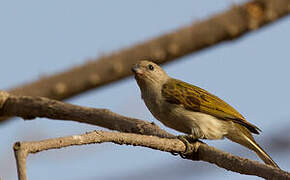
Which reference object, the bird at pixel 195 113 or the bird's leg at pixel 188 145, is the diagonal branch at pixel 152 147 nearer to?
the bird's leg at pixel 188 145

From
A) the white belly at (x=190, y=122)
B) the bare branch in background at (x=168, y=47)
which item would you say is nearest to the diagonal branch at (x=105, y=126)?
the white belly at (x=190, y=122)

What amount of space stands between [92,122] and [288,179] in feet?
7.99

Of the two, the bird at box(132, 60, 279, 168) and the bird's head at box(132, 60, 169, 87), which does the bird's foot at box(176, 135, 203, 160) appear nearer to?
the bird at box(132, 60, 279, 168)

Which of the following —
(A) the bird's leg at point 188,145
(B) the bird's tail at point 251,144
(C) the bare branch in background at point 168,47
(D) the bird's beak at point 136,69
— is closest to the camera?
(A) the bird's leg at point 188,145


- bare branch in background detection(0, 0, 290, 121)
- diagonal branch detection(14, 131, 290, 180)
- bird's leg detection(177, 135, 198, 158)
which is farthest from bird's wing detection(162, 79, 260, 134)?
diagonal branch detection(14, 131, 290, 180)

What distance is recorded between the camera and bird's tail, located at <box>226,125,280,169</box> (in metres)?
5.69

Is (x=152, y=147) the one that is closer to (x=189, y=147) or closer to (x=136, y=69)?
(x=189, y=147)

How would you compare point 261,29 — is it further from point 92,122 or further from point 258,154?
point 92,122

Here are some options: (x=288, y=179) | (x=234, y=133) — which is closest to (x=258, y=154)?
(x=234, y=133)

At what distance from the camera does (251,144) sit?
584 centimetres

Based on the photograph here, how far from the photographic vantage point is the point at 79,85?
278 inches

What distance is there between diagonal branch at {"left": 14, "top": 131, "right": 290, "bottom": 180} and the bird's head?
165cm

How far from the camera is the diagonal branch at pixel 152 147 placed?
3.61 m

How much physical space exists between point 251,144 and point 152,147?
1.71 meters
